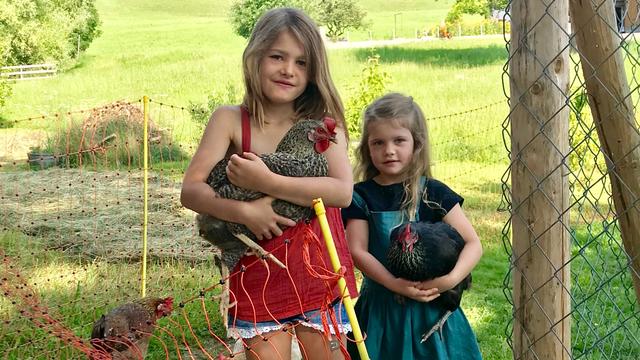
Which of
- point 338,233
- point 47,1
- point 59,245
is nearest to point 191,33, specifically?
point 47,1

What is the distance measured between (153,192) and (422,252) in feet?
17.5

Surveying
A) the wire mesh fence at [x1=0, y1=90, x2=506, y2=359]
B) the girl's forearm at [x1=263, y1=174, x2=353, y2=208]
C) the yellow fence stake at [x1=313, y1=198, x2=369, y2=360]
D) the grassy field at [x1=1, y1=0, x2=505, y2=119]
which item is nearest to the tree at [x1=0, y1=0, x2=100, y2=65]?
the grassy field at [x1=1, y1=0, x2=505, y2=119]

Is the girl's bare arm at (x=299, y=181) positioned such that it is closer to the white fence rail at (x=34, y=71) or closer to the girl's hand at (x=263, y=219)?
the girl's hand at (x=263, y=219)

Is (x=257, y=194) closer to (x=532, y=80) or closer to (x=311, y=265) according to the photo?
(x=311, y=265)

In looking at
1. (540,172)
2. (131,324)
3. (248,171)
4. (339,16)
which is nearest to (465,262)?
(540,172)

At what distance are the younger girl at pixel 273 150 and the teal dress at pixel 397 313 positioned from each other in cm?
30

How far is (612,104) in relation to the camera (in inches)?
117

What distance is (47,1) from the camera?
25031mm

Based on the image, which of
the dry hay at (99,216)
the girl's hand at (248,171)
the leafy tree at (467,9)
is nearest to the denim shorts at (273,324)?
the girl's hand at (248,171)

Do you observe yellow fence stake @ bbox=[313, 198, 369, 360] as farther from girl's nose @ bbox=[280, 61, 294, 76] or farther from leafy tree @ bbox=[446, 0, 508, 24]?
leafy tree @ bbox=[446, 0, 508, 24]

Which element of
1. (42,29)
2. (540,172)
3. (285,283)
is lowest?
(285,283)

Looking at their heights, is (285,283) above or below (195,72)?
above

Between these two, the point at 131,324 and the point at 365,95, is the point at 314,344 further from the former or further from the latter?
the point at 365,95

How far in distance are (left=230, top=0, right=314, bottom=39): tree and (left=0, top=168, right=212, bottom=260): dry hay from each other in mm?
25204
